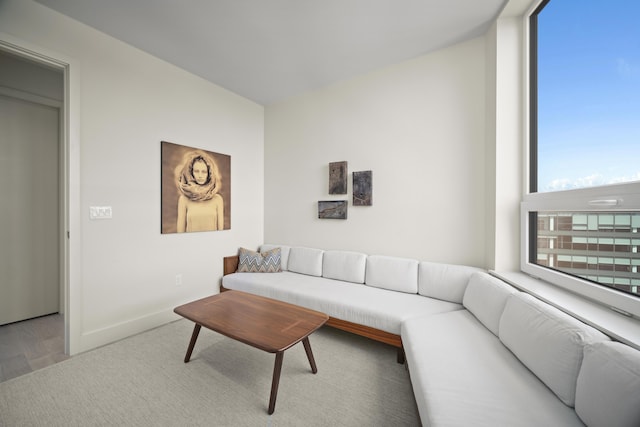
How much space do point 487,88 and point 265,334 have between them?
2.82 meters

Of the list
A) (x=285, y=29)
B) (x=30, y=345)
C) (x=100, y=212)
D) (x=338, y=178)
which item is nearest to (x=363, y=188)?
(x=338, y=178)

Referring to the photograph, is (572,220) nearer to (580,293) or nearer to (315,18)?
(580,293)

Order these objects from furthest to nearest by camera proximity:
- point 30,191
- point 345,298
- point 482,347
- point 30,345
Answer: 1. point 30,191
2. point 345,298
3. point 30,345
4. point 482,347

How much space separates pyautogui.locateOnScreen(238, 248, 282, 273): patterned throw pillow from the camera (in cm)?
316

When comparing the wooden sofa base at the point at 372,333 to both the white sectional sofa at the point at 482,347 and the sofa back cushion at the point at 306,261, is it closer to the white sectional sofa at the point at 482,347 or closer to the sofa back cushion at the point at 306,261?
the white sectional sofa at the point at 482,347

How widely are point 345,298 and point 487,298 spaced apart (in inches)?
43.9

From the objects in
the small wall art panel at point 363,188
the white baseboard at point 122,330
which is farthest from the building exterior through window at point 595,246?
the white baseboard at point 122,330

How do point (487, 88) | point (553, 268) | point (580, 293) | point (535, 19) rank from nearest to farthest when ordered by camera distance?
point (580, 293) → point (553, 268) → point (535, 19) → point (487, 88)

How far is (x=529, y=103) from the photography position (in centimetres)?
197

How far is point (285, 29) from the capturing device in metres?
2.15

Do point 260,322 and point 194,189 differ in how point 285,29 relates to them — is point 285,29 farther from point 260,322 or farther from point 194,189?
point 260,322

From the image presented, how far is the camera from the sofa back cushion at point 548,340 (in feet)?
3.26

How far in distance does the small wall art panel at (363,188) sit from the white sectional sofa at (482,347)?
0.73m

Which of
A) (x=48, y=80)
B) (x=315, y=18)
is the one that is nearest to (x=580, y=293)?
(x=315, y=18)
